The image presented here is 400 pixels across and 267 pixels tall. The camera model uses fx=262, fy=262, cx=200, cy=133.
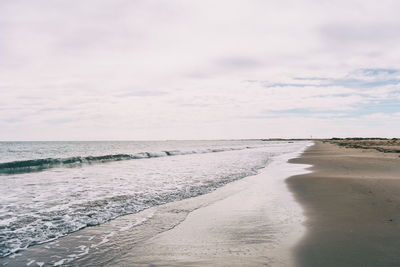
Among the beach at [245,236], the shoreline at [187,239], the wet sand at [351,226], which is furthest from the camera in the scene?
the shoreline at [187,239]

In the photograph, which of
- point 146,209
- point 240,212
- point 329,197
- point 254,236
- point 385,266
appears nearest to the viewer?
point 385,266

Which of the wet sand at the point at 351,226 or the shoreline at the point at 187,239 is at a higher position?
the wet sand at the point at 351,226

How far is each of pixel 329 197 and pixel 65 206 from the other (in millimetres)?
9498

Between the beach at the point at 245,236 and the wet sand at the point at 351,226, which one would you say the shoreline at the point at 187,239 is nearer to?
the beach at the point at 245,236

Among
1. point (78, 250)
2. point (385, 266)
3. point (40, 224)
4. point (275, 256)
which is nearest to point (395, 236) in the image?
point (385, 266)

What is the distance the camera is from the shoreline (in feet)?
15.8

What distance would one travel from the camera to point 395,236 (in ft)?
17.5

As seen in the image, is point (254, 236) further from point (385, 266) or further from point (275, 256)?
point (385, 266)

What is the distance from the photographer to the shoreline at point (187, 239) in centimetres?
483

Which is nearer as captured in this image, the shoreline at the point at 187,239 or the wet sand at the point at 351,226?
the wet sand at the point at 351,226

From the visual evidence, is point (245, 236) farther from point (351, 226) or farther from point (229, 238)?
point (351, 226)

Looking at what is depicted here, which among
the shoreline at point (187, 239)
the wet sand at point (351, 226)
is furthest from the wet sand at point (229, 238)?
the wet sand at point (351, 226)

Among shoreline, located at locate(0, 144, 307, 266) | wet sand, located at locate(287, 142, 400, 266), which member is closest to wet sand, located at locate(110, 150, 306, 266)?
shoreline, located at locate(0, 144, 307, 266)

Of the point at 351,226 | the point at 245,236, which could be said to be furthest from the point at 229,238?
the point at 351,226
